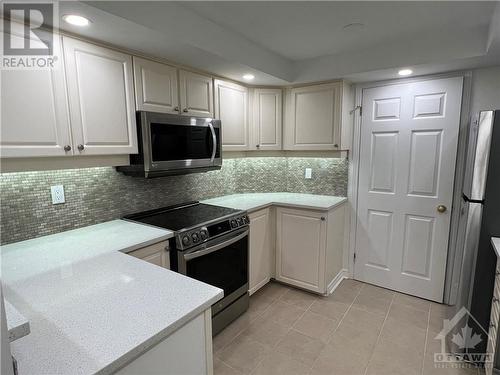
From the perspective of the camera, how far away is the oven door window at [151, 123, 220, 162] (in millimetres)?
1979

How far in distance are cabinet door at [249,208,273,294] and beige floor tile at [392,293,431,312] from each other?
127 cm

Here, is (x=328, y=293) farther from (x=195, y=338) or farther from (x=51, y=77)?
(x=51, y=77)

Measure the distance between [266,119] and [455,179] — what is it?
6.05 ft

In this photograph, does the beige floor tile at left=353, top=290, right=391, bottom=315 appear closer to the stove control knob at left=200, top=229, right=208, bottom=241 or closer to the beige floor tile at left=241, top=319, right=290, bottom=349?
the beige floor tile at left=241, top=319, right=290, bottom=349

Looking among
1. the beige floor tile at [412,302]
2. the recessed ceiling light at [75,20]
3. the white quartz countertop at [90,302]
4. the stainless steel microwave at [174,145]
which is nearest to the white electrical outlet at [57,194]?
the white quartz countertop at [90,302]

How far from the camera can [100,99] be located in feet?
5.64

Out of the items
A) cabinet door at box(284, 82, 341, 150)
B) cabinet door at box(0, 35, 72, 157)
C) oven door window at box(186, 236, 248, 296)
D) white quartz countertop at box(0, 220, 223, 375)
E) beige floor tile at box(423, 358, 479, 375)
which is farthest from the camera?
cabinet door at box(284, 82, 341, 150)

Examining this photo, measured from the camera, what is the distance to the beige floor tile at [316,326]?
86.7 inches

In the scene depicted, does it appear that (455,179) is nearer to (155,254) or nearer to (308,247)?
(308,247)

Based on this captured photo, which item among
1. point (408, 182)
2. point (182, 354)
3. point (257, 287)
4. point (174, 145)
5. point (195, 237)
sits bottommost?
point (257, 287)

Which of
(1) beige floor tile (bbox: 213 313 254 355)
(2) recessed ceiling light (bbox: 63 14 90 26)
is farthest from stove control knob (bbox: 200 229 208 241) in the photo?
(2) recessed ceiling light (bbox: 63 14 90 26)

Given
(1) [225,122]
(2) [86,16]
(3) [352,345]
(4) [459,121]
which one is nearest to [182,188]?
(1) [225,122]

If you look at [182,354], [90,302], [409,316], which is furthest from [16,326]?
[409,316]

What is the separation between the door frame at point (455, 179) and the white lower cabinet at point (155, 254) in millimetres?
2062
